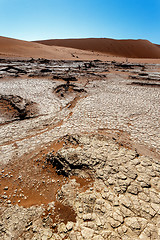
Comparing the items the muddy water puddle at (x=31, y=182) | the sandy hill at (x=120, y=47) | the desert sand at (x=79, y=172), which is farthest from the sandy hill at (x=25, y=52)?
the sandy hill at (x=120, y=47)

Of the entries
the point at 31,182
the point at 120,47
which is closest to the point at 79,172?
the point at 31,182

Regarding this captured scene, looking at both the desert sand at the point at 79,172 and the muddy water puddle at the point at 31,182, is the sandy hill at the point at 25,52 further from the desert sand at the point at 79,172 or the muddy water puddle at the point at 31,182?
the muddy water puddle at the point at 31,182

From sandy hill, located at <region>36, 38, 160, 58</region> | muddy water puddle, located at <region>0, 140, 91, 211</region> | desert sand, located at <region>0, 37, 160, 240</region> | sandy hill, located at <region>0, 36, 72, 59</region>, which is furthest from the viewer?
sandy hill, located at <region>36, 38, 160, 58</region>

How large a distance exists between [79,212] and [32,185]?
1.01 metres

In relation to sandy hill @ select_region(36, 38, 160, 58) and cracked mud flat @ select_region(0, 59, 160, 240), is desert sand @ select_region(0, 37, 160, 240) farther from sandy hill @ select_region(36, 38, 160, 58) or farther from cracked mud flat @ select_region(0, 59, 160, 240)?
sandy hill @ select_region(36, 38, 160, 58)

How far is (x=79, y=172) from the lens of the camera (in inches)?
95.0

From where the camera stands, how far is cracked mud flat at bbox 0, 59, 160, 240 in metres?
1.70

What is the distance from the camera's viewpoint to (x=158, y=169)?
2.44 metres

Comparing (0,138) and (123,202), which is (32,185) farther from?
(0,138)

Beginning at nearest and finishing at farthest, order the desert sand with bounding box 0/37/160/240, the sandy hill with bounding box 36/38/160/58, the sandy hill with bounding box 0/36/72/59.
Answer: the desert sand with bounding box 0/37/160/240
the sandy hill with bounding box 0/36/72/59
the sandy hill with bounding box 36/38/160/58

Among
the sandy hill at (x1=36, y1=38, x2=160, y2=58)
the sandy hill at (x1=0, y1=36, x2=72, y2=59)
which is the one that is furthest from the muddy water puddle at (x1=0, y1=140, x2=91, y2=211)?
the sandy hill at (x1=36, y1=38, x2=160, y2=58)

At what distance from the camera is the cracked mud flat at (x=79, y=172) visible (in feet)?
5.57

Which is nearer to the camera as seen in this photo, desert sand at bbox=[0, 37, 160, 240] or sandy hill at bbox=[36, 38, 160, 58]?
desert sand at bbox=[0, 37, 160, 240]

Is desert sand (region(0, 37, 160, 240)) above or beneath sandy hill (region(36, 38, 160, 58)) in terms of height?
beneath
